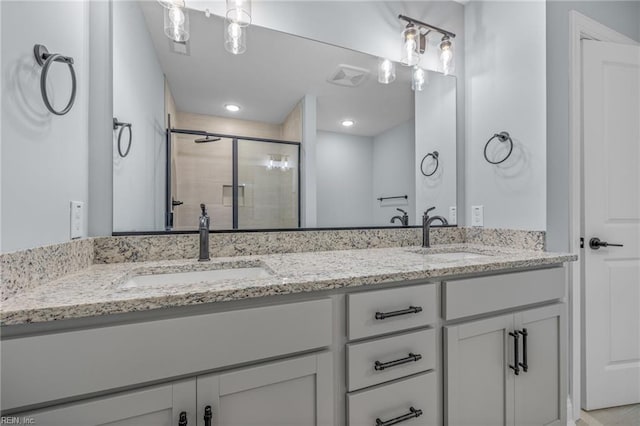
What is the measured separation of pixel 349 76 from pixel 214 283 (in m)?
1.39

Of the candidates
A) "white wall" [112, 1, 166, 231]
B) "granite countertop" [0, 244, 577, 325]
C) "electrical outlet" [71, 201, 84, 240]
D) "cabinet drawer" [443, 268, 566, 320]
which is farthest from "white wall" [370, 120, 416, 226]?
"electrical outlet" [71, 201, 84, 240]

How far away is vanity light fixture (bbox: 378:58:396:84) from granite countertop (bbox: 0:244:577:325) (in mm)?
1102

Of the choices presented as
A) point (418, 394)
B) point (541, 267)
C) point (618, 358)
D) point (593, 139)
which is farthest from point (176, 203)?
point (618, 358)

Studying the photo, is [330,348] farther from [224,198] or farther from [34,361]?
[224,198]

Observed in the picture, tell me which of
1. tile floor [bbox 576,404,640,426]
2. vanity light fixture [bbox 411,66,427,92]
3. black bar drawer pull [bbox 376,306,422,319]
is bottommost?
tile floor [bbox 576,404,640,426]

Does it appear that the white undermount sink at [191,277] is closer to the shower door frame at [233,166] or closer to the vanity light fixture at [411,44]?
the shower door frame at [233,166]

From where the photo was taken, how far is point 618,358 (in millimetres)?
1657

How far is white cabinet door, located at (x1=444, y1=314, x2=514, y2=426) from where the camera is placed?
1.08 metres

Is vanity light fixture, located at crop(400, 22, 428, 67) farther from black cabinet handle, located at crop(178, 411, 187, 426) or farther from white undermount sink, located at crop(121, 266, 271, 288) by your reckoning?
black cabinet handle, located at crop(178, 411, 187, 426)

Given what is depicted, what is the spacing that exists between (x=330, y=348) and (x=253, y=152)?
0.97 m

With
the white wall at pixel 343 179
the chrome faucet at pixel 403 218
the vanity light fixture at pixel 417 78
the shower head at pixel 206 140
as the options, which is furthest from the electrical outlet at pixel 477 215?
the shower head at pixel 206 140

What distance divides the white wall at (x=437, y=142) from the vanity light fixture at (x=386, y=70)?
23cm

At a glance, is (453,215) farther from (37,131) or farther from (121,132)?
(37,131)

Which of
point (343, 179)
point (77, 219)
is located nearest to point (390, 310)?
A: point (343, 179)
